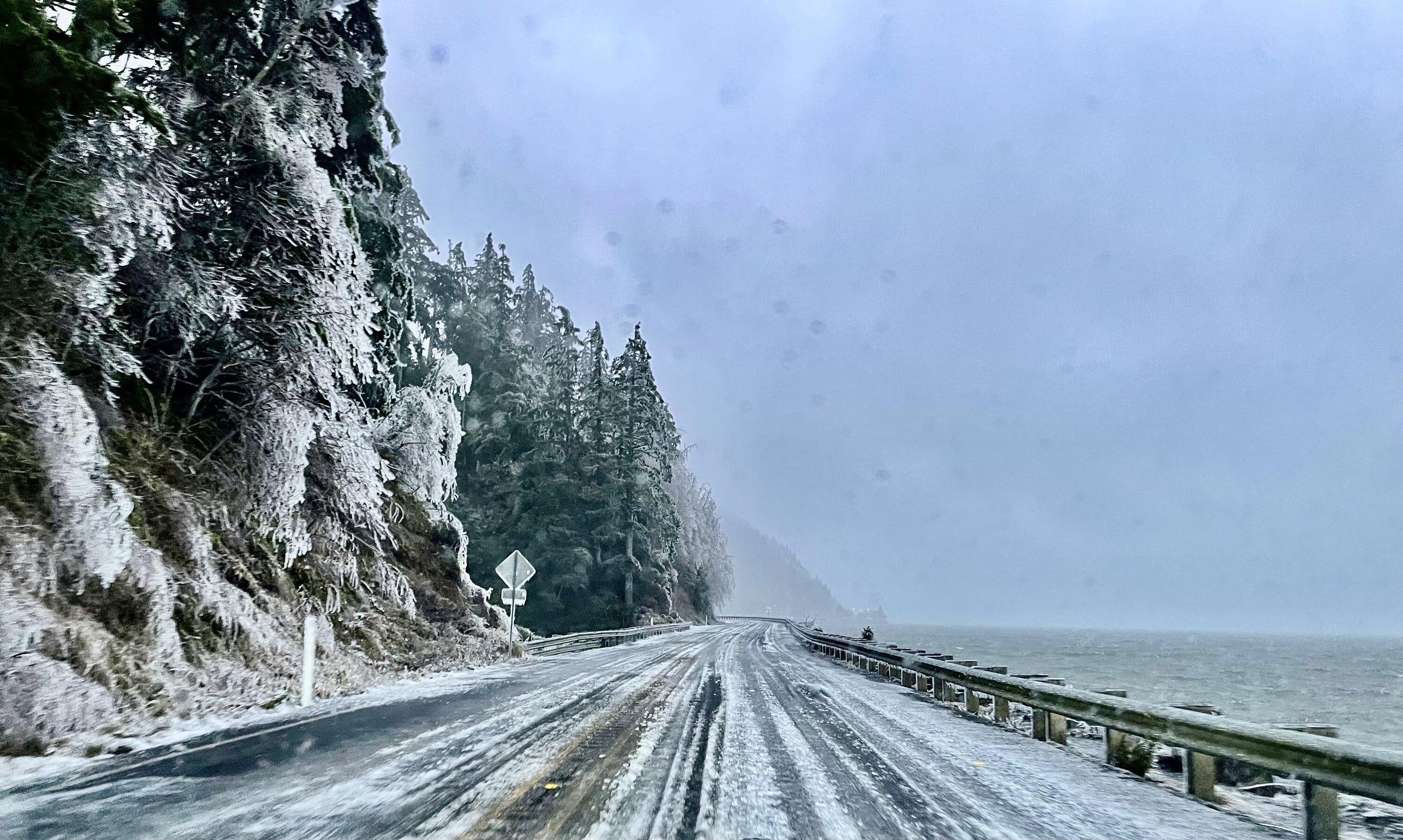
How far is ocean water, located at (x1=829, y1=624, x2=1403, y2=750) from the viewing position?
39094 mm

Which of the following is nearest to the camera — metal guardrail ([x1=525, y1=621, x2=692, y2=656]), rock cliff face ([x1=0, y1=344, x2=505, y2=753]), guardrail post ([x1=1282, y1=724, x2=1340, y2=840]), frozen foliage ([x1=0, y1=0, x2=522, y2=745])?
guardrail post ([x1=1282, y1=724, x2=1340, y2=840])

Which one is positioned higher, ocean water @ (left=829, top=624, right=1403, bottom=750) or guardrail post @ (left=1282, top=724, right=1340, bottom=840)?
guardrail post @ (left=1282, top=724, right=1340, bottom=840)

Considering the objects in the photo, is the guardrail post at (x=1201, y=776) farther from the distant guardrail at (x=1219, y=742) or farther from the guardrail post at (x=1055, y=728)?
the guardrail post at (x=1055, y=728)

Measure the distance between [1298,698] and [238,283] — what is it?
62672 mm

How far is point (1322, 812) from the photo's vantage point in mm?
5473

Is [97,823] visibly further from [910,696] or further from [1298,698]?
[1298,698]

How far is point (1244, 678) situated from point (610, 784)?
80.3 meters

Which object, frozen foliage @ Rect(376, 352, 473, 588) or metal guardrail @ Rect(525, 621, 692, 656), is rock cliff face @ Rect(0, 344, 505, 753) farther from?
metal guardrail @ Rect(525, 621, 692, 656)

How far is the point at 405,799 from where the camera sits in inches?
225

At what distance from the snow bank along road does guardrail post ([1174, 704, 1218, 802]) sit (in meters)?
0.23

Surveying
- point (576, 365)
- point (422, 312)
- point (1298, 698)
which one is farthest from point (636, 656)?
point (1298, 698)

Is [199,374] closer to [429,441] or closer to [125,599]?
[125,599]

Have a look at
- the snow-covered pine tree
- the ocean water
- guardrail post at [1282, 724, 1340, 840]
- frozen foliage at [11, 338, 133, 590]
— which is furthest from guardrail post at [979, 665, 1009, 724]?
the snow-covered pine tree

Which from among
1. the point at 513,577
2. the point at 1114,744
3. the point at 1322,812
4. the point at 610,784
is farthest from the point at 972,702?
the point at 513,577
